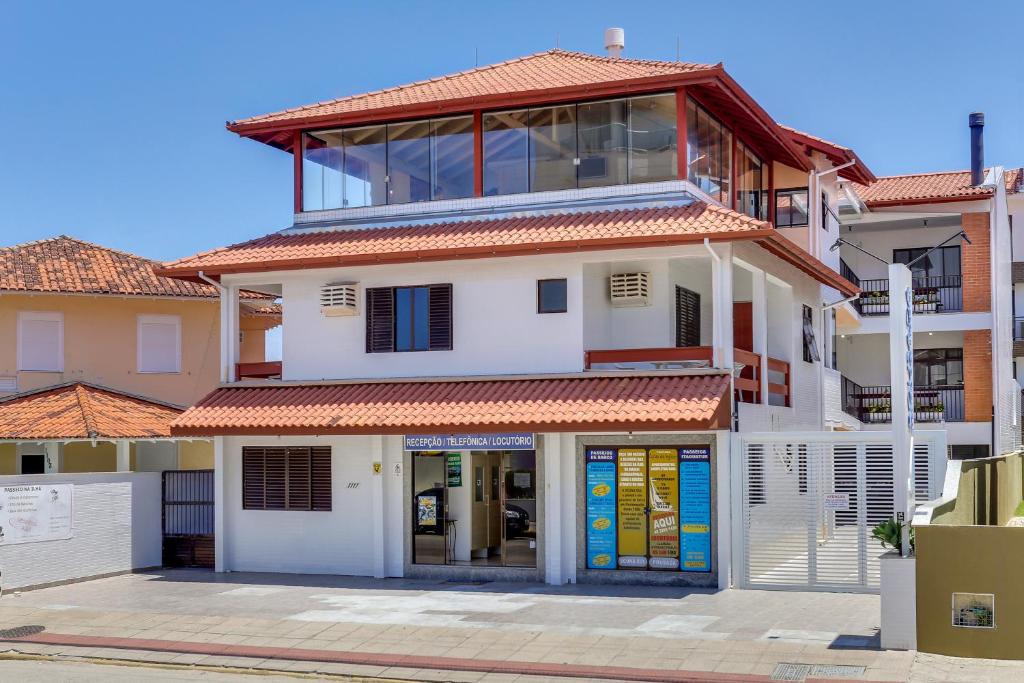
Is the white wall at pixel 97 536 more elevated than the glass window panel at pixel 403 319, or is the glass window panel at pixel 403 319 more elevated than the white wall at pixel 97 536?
the glass window panel at pixel 403 319

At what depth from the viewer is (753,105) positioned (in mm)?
24156

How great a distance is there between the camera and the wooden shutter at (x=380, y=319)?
22953 millimetres

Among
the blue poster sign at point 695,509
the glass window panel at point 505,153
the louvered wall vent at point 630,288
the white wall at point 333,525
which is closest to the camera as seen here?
the blue poster sign at point 695,509

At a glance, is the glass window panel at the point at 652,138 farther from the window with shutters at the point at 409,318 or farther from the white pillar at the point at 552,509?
the white pillar at the point at 552,509

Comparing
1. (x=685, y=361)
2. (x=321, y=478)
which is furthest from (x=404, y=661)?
(x=685, y=361)

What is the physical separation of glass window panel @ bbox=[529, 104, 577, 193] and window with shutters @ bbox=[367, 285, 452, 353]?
2718 millimetres

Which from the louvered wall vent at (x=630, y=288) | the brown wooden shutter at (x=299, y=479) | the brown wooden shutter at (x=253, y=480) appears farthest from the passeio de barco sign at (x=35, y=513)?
the louvered wall vent at (x=630, y=288)

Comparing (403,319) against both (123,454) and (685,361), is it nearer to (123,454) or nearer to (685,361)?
(685,361)

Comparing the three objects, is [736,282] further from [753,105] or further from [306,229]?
[306,229]

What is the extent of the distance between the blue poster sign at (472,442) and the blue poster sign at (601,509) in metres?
1.07

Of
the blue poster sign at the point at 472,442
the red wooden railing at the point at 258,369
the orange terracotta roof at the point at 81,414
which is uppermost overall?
the red wooden railing at the point at 258,369

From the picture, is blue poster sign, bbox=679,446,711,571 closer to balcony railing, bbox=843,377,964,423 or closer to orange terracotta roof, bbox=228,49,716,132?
orange terracotta roof, bbox=228,49,716,132

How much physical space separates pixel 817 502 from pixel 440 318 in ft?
23.5

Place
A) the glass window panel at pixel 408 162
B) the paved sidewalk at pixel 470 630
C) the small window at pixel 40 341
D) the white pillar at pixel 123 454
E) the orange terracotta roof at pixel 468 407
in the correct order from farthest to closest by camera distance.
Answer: the small window at pixel 40 341 → the white pillar at pixel 123 454 → the glass window panel at pixel 408 162 → the orange terracotta roof at pixel 468 407 → the paved sidewalk at pixel 470 630
